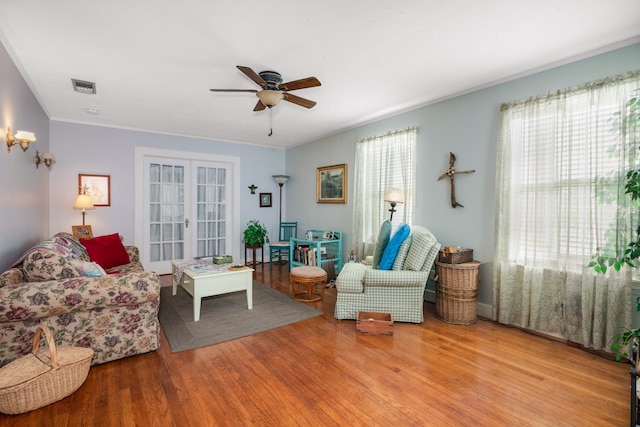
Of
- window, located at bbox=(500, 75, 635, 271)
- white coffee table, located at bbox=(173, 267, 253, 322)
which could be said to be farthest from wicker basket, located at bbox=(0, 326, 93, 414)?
window, located at bbox=(500, 75, 635, 271)

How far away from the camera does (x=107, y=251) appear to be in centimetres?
394

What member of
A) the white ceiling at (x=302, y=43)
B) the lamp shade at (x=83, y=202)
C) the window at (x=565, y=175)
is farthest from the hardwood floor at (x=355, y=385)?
the lamp shade at (x=83, y=202)

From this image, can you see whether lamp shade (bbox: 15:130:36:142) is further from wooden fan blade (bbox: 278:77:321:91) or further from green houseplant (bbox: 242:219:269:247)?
green houseplant (bbox: 242:219:269:247)

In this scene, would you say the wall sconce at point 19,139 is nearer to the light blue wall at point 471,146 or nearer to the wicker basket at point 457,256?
the light blue wall at point 471,146

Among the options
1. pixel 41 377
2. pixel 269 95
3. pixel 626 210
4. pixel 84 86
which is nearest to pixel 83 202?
pixel 84 86

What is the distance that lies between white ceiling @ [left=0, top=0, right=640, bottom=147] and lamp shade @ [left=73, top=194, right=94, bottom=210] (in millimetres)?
1307

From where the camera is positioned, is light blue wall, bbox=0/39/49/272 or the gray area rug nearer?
light blue wall, bbox=0/39/49/272

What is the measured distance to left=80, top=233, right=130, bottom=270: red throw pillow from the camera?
3826mm

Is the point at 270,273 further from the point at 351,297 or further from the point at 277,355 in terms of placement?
the point at 277,355

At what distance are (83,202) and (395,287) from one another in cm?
448

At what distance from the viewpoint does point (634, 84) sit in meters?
2.42

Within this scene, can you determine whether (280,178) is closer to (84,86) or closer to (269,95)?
(84,86)

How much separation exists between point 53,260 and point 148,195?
10.6ft

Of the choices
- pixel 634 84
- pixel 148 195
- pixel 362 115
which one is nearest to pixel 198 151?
pixel 148 195
